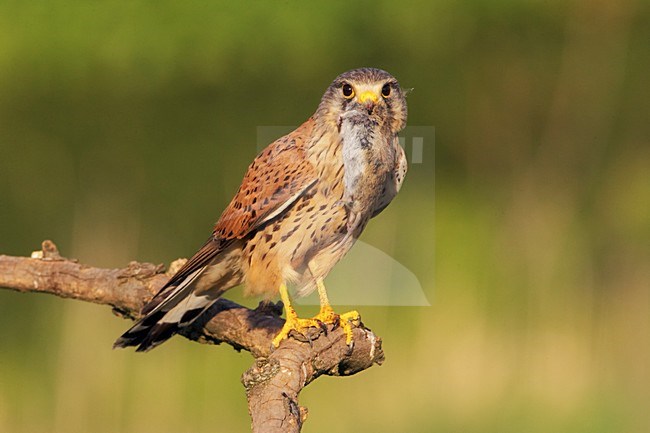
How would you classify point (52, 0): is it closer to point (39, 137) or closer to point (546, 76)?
point (39, 137)

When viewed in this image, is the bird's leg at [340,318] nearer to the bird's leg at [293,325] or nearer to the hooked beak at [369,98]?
the bird's leg at [293,325]

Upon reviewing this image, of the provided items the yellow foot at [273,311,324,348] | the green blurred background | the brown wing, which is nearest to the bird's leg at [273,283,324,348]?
the yellow foot at [273,311,324,348]

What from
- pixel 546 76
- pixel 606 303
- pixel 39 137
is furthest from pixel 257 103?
pixel 606 303

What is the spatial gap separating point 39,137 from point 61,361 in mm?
1338

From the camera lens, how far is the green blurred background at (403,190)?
4.91m

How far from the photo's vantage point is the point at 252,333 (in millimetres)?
2945

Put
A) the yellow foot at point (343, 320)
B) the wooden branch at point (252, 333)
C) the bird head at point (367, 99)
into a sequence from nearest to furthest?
1. the wooden branch at point (252, 333)
2. the bird head at point (367, 99)
3. the yellow foot at point (343, 320)

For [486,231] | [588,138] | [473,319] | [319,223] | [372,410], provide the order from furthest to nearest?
[588,138]
[486,231]
[473,319]
[372,410]
[319,223]

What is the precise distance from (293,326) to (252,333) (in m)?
0.18

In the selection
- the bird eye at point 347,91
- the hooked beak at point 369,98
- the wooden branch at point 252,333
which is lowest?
the wooden branch at point 252,333

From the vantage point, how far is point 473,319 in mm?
5098

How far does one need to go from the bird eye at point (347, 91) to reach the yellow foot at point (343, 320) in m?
0.55

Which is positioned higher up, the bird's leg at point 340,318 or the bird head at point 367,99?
the bird head at point 367,99

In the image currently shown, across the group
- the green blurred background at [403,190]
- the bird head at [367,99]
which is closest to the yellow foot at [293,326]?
the bird head at [367,99]
